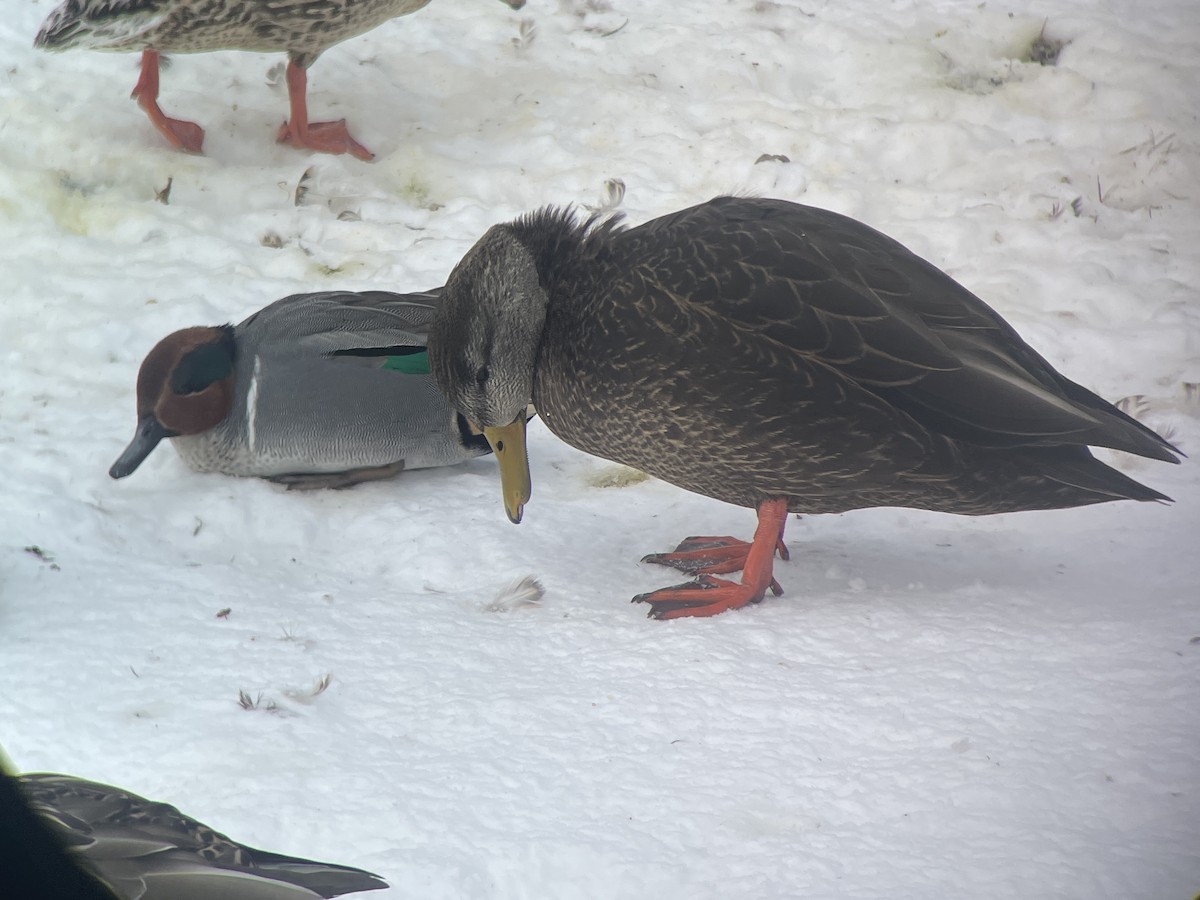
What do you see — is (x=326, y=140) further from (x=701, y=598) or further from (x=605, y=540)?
(x=701, y=598)

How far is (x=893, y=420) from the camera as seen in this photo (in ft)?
9.61

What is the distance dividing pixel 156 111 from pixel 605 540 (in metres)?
3.21

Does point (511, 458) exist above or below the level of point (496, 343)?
below

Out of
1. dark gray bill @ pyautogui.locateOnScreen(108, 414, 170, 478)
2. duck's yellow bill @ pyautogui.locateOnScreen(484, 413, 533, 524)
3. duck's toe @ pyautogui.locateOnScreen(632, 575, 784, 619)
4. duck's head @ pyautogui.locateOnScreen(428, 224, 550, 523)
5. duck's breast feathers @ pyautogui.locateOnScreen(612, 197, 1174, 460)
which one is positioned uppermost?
duck's breast feathers @ pyautogui.locateOnScreen(612, 197, 1174, 460)

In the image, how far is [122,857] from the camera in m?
1.65

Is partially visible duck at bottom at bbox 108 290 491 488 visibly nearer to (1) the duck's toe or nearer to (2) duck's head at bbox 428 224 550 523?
(2) duck's head at bbox 428 224 550 523

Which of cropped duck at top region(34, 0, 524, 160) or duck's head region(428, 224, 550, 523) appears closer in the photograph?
duck's head region(428, 224, 550, 523)

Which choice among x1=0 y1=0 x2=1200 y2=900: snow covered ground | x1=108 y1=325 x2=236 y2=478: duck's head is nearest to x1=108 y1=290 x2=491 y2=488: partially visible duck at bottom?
x1=108 y1=325 x2=236 y2=478: duck's head

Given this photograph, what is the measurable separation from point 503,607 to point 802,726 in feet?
3.18

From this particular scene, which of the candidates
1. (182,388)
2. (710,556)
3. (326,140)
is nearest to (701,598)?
(710,556)

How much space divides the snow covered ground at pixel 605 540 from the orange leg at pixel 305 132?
3.8 inches

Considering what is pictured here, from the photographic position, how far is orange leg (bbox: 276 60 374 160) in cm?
550

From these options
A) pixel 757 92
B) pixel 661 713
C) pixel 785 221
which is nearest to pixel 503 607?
pixel 661 713

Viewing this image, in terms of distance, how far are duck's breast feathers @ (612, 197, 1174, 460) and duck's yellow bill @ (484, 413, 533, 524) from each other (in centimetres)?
55
